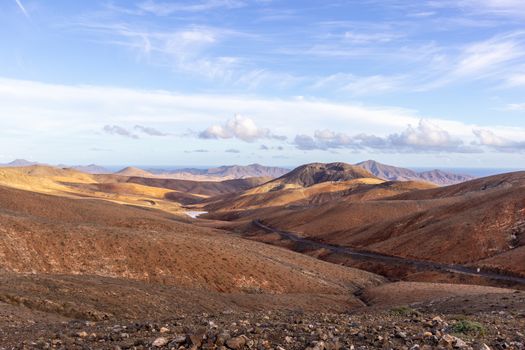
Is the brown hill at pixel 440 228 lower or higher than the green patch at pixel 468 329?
lower

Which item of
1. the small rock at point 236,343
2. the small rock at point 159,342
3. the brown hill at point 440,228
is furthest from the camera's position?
the brown hill at point 440,228

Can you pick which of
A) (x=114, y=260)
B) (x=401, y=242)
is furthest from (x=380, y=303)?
(x=401, y=242)

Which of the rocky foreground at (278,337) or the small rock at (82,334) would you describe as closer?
the rocky foreground at (278,337)

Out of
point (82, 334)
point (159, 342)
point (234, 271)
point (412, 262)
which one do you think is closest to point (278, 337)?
point (159, 342)

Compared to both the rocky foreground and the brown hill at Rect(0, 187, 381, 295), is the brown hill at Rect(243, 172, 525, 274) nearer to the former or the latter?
the brown hill at Rect(0, 187, 381, 295)

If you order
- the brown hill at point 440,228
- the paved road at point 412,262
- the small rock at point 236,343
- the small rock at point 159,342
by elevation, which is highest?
the small rock at point 236,343

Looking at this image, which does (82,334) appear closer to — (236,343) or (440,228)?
(236,343)

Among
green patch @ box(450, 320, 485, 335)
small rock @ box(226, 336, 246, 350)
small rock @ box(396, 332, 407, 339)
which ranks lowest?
green patch @ box(450, 320, 485, 335)

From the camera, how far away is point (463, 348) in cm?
923

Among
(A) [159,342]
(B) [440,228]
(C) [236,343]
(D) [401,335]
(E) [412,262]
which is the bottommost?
(E) [412,262]

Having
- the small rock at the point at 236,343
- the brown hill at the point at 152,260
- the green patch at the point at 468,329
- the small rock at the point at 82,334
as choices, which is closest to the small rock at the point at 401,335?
the green patch at the point at 468,329

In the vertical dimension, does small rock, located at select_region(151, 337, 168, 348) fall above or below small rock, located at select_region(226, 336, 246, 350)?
below

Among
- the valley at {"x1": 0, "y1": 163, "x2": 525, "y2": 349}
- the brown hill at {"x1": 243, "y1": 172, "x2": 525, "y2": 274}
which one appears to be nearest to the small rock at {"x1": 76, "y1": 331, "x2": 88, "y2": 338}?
the valley at {"x1": 0, "y1": 163, "x2": 525, "y2": 349}

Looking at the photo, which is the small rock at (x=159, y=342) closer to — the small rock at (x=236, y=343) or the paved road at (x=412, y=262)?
the small rock at (x=236, y=343)
